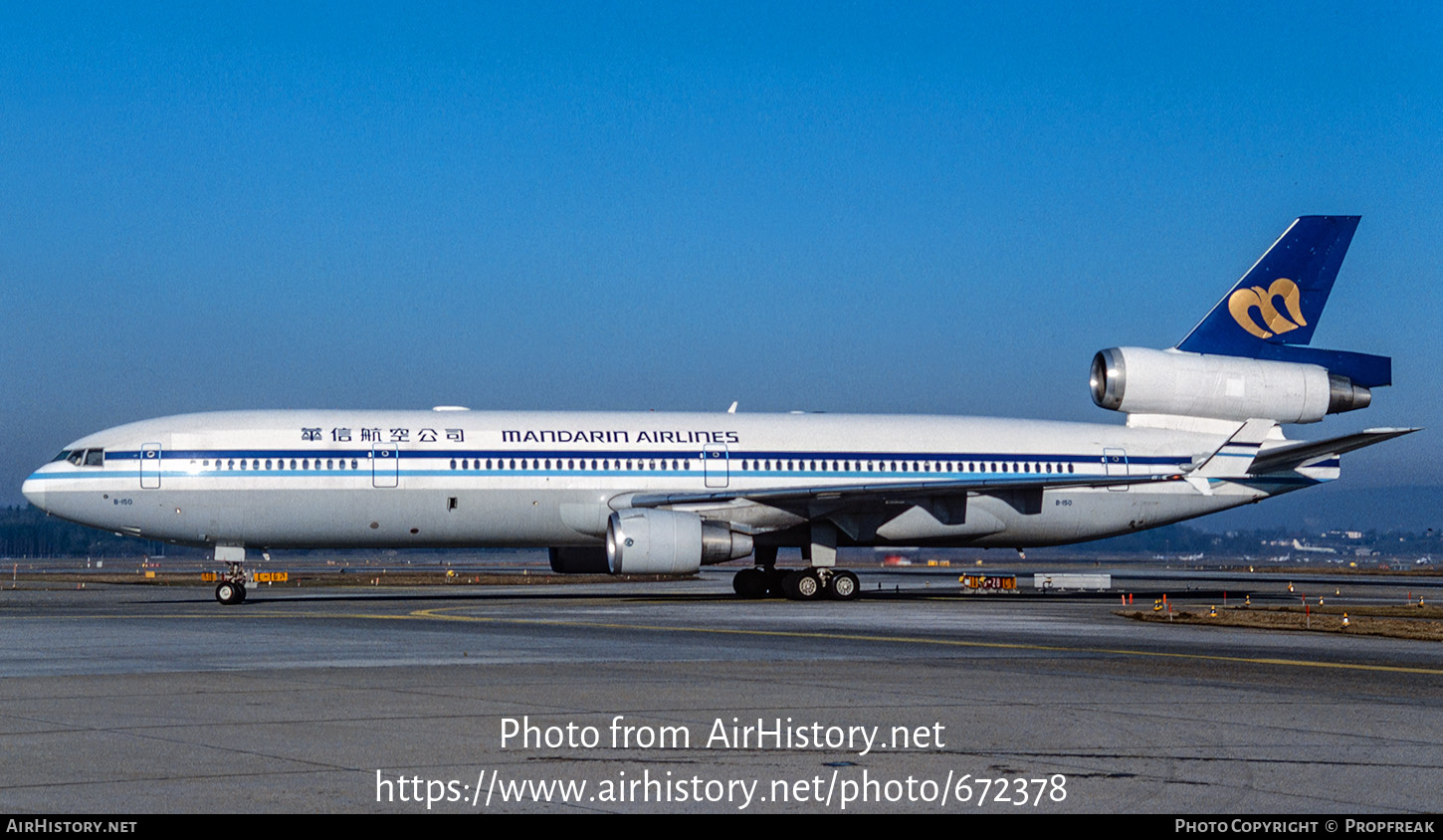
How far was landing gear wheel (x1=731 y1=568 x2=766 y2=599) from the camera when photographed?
37.6 meters

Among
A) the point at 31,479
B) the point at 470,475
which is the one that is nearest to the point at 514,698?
the point at 470,475

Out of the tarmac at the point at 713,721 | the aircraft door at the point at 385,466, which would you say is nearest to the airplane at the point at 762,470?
the aircraft door at the point at 385,466

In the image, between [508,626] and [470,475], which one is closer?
[508,626]

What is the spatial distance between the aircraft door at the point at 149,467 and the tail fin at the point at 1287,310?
25.4 m

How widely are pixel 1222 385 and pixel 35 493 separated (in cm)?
2897

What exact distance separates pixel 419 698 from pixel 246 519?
2149 cm

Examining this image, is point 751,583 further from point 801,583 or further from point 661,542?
point 661,542

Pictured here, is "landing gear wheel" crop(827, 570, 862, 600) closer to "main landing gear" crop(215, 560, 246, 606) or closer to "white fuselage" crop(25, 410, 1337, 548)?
"white fuselage" crop(25, 410, 1337, 548)

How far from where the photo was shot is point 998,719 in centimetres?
1255

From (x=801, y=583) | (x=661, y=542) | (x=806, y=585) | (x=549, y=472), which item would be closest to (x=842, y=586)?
(x=806, y=585)

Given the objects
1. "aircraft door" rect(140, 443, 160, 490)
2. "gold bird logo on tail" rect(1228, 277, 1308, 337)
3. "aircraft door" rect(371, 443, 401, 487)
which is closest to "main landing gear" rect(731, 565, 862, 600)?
"aircraft door" rect(371, 443, 401, 487)
